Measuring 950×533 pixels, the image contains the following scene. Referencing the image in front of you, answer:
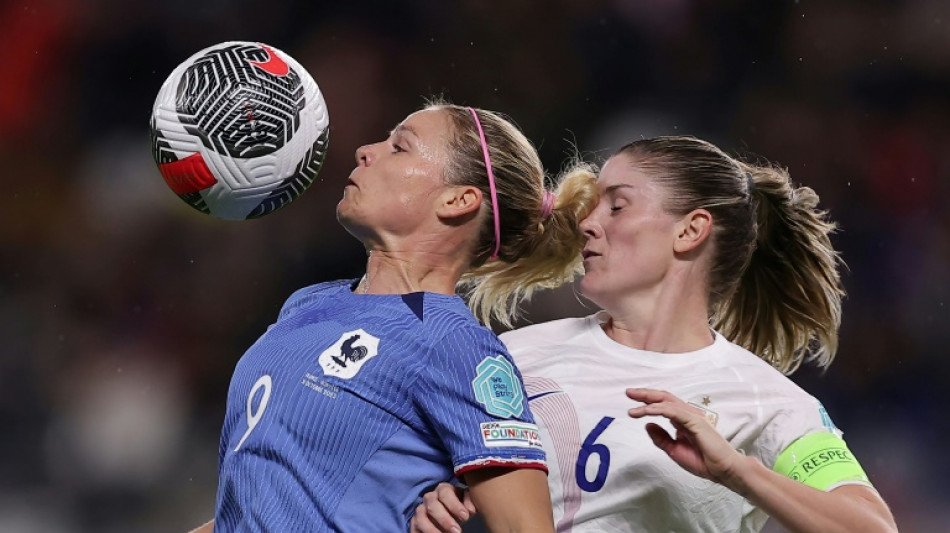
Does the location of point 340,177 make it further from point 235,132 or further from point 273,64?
point 235,132

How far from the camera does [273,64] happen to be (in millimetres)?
3080

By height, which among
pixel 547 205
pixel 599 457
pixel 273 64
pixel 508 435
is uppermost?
pixel 273 64

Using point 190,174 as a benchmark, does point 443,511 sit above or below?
below

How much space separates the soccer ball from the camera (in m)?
2.95

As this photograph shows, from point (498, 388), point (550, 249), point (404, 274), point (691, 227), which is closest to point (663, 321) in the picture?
point (691, 227)

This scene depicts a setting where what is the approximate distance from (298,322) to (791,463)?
1.30m

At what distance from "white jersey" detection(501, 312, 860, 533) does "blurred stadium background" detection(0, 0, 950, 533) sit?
11.1ft

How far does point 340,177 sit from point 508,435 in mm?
4499

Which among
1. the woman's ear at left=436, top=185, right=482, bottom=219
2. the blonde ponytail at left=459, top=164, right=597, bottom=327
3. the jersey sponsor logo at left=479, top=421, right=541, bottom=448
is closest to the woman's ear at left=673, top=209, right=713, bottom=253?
the blonde ponytail at left=459, top=164, right=597, bottom=327

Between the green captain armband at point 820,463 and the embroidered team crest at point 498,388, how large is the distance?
84 centimetres

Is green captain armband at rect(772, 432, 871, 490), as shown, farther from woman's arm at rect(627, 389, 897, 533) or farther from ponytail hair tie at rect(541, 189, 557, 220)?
ponytail hair tie at rect(541, 189, 557, 220)

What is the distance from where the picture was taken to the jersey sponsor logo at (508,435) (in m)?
2.45

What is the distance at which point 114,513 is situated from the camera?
589 centimetres

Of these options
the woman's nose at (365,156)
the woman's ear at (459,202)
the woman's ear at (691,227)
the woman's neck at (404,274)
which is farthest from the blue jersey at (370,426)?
the woman's ear at (691,227)
